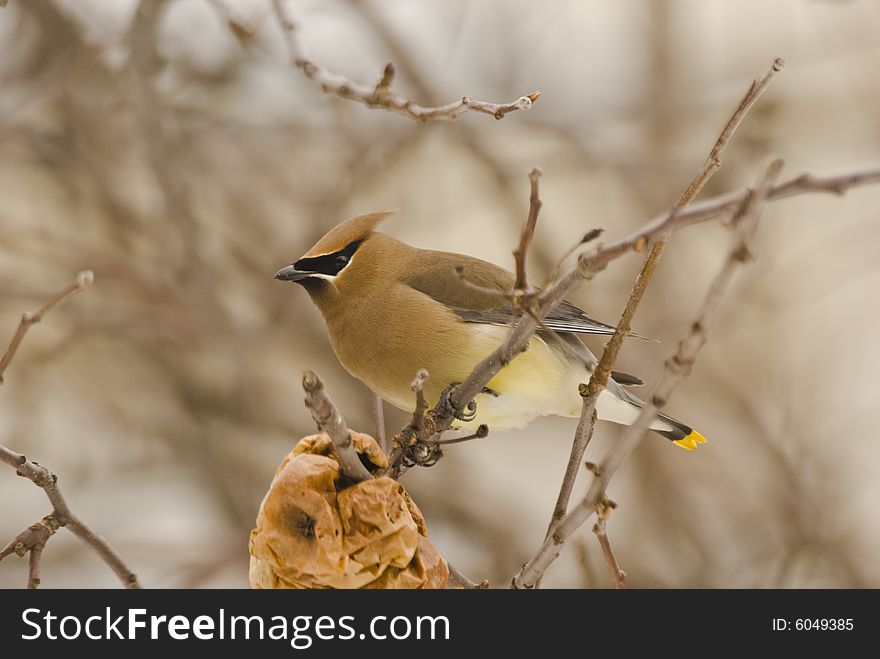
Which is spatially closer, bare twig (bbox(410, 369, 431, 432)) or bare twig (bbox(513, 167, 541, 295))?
bare twig (bbox(513, 167, 541, 295))

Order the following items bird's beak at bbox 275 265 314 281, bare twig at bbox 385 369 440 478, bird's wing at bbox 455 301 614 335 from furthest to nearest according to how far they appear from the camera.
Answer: bird's wing at bbox 455 301 614 335 → bird's beak at bbox 275 265 314 281 → bare twig at bbox 385 369 440 478

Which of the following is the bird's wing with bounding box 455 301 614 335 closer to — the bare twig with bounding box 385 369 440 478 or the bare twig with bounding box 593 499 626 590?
the bare twig with bounding box 385 369 440 478

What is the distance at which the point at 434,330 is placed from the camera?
2.85 metres

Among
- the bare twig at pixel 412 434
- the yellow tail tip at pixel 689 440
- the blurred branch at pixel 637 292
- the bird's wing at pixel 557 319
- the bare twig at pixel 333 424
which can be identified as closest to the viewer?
the bare twig at pixel 333 424

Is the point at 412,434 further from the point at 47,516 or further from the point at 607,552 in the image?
the point at 47,516

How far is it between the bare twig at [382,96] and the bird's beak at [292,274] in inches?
16.8

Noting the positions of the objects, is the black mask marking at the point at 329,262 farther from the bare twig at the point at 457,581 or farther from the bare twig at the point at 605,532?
the bare twig at the point at 605,532

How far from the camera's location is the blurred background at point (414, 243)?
4.84m

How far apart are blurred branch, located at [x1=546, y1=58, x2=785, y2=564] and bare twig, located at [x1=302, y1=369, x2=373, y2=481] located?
338mm

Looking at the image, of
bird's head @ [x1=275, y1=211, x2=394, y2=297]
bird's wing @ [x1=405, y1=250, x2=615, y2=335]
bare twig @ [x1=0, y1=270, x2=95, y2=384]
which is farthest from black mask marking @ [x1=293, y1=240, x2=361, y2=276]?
bare twig @ [x1=0, y1=270, x2=95, y2=384]

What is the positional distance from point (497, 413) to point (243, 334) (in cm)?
212

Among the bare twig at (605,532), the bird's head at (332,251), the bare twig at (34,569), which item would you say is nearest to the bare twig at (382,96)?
the bird's head at (332,251)

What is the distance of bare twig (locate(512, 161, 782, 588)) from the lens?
129 cm
